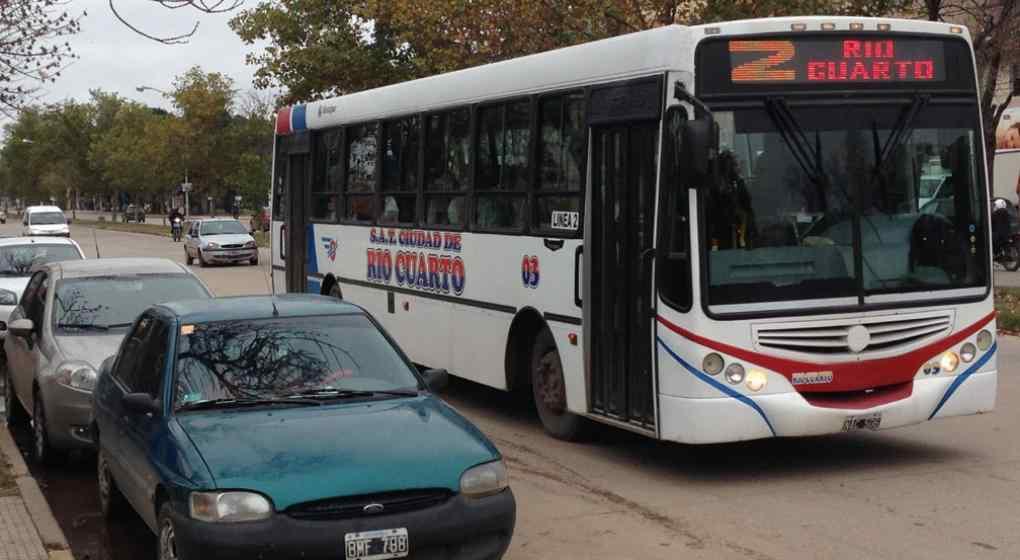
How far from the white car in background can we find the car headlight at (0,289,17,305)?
77 centimetres

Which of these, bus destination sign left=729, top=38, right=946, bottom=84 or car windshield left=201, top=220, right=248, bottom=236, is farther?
car windshield left=201, top=220, right=248, bottom=236

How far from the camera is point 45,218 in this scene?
2201 inches

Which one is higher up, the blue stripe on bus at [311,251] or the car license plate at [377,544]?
the blue stripe on bus at [311,251]

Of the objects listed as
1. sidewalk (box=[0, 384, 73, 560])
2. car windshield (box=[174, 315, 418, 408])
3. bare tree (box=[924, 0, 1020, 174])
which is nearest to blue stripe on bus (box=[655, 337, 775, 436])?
car windshield (box=[174, 315, 418, 408])

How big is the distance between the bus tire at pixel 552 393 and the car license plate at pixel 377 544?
4572mm

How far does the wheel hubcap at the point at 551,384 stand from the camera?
36.0 ft

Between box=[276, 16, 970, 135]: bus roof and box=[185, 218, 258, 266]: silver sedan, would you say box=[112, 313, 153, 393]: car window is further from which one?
box=[185, 218, 258, 266]: silver sedan

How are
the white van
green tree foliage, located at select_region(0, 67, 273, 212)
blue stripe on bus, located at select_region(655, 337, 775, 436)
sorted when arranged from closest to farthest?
blue stripe on bus, located at select_region(655, 337, 775, 436)
the white van
green tree foliage, located at select_region(0, 67, 273, 212)

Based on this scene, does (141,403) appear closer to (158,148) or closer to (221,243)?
(221,243)

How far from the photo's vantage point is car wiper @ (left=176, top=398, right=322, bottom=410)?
287 inches

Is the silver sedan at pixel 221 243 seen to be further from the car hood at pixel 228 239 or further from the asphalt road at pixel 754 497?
the asphalt road at pixel 754 497

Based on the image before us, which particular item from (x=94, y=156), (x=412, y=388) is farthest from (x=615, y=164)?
(x=94, y=156)

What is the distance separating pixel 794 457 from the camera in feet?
34.2

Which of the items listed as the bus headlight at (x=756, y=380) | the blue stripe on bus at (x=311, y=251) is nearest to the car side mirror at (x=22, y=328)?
the bus headlight at (x=756, y=380)
